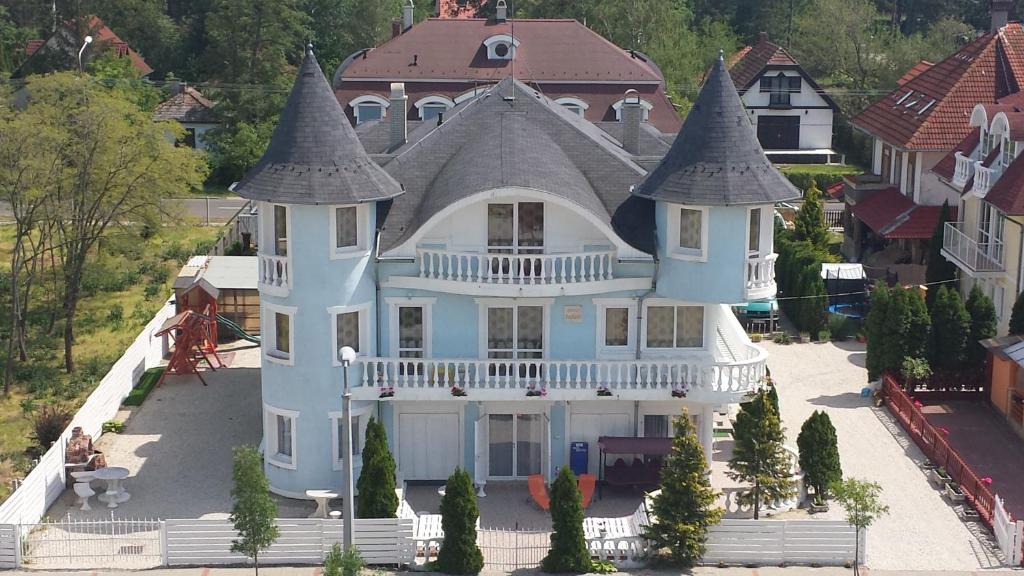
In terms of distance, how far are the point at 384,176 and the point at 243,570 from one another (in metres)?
8.68

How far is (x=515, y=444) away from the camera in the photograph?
32.9 metres

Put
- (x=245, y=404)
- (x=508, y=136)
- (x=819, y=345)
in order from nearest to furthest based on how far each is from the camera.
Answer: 1. (x=508, y=136)
2. (x=245, y=404)
3. (x=819, y=345)

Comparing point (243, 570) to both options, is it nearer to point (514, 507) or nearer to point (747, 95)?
point (514, 507)

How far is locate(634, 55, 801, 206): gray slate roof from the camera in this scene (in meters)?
30.7

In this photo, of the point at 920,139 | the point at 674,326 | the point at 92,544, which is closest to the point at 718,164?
the point at 674,326

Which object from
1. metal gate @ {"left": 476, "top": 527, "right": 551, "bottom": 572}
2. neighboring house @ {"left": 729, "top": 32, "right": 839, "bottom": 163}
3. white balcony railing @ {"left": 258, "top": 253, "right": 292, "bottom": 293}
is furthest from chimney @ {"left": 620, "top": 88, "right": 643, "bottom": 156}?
neighboring house @ {"left": 729, "top": 32, "right": 839, "bottom": 163}

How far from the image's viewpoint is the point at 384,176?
3170 cm

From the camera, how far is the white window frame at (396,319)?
3219cm

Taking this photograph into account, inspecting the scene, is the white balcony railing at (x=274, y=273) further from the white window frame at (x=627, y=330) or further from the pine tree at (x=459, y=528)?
the white window frame at (x=627, y=330)

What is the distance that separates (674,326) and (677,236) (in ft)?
7.06

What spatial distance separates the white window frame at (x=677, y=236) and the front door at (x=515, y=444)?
4.64 meters

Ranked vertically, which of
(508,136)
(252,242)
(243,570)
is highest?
(508,136)

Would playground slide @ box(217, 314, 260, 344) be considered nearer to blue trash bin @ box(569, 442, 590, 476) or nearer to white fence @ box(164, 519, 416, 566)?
blue trash bin @ box(569, 442, 590, 476)

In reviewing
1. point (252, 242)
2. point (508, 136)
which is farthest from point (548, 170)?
point (252, 242)
